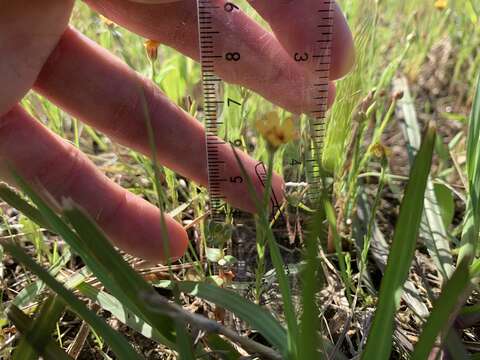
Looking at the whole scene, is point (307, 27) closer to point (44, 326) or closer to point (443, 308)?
point (443, 308)

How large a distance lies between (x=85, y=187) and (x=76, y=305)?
43 cm

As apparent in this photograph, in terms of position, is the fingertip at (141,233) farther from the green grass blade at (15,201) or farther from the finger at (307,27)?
the finger at (307,27)

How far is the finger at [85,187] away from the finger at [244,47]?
0.34 meters

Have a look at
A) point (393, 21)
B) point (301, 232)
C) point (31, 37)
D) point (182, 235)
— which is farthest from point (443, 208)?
point (393, 21)

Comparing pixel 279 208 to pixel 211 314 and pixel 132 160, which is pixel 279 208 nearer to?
pixel 211 314

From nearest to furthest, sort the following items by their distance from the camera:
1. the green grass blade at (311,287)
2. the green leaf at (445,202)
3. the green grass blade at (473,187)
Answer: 1. the green grass blade at (311,287)
2. the green grass blade at (473,187)
3. the green leaf at (445,202)

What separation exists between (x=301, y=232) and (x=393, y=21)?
4.50ft

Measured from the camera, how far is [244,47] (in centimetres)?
119

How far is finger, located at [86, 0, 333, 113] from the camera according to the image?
1.18m

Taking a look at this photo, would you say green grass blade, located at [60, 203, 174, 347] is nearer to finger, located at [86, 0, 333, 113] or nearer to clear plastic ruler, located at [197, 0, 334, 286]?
clear plastic ruler, located at [197, 0, 334, 286]

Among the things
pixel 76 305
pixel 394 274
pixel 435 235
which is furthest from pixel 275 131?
pixel 435 235

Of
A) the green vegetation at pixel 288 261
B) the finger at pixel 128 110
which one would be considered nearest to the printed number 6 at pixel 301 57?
the green vegetation at pixel 288 261

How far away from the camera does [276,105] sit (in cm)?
125

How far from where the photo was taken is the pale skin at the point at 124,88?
1.12 m
